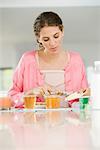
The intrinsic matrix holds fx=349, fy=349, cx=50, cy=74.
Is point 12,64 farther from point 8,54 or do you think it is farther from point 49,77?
point 49,77

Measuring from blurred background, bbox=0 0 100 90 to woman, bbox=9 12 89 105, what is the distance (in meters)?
0.04

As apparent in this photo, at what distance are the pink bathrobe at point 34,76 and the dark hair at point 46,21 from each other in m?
0.15

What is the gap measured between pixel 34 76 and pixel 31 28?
310mm

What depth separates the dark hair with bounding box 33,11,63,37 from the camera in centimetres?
206

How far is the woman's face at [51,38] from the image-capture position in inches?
80.7

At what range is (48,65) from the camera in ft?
6.79

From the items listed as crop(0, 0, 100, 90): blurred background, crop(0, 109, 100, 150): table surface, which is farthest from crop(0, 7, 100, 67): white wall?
Result: crop(0, 109, 100, 150): table surface

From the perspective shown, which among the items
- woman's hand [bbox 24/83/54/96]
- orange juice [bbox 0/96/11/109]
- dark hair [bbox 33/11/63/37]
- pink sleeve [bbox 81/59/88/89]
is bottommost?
orange juice [bbox 0/96/11/109]

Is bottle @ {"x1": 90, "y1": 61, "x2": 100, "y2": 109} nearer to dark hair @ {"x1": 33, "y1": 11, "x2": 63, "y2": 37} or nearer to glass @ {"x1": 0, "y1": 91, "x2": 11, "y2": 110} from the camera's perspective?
glass @ {"x1": 0, "y1": 91, "x2": 11, "y2": 110}

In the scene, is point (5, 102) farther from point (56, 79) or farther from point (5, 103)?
point (56, 79)
